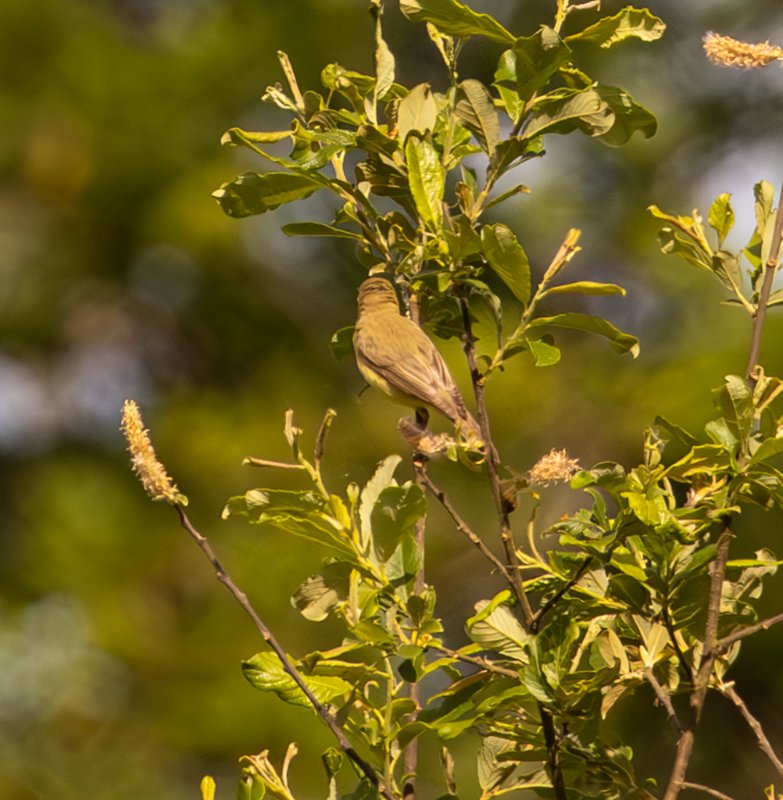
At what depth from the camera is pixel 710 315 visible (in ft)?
16.4

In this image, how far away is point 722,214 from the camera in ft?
4.21

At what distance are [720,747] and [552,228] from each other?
219cm

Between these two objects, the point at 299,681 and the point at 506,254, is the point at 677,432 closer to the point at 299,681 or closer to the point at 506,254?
the point at 506,254

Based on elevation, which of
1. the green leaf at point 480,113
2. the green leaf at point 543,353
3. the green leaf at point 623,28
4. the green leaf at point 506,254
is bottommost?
the green leaf at point 543,353

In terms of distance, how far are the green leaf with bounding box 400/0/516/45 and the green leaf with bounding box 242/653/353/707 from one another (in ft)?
1.92

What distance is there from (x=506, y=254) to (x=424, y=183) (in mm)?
101

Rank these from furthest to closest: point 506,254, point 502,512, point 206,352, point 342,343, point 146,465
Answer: point 206,352
point 342,343
point 506,254
point 502,512
point 146,465

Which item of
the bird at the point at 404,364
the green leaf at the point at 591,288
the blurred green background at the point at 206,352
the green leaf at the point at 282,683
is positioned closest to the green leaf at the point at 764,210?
the green leaf at the point at 591,288

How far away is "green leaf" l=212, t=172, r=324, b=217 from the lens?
120 cm

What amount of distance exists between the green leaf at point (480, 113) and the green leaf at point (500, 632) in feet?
1.36

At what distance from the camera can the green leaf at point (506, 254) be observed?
1121 millimetres

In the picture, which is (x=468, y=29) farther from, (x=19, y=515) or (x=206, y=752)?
(x=19, y=515)

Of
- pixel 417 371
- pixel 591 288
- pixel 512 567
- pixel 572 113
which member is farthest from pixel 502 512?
pixel 417 371

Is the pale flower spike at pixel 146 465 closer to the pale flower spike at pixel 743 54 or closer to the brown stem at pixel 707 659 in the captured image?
the brown stem at pixel 707 659
